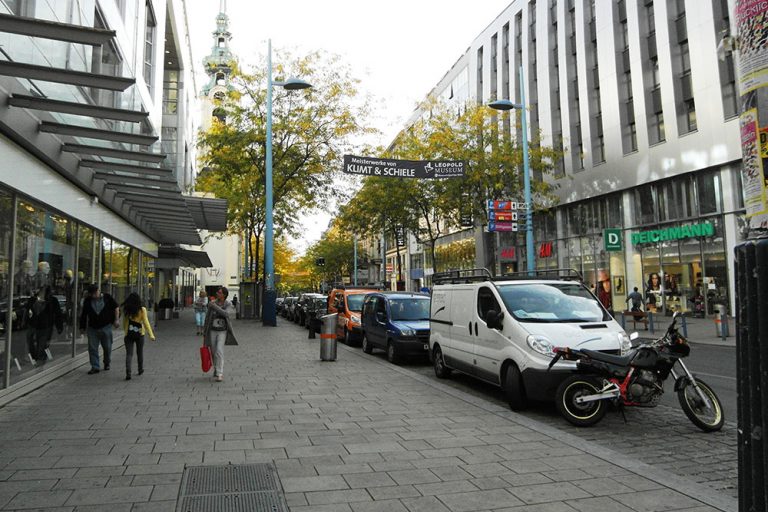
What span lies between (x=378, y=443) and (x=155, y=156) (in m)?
6.63

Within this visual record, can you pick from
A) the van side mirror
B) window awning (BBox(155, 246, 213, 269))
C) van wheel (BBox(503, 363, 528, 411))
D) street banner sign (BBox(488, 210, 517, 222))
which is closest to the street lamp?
window awning (BBox(155, 246, 213, 269))

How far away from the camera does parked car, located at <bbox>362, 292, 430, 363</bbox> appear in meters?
12.8

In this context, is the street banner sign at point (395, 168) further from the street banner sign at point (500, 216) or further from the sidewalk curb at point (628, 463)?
the sidewalk curb at point (628, 463)

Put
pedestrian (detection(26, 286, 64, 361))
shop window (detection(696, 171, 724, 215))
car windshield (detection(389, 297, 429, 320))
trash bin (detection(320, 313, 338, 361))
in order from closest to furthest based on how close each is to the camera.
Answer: pedestrian (detection(26, 286, 64, 361))
trash bin (detection(320, 313, 338, 361))
car windshield (detection(389, 297, 429, 320))
shop window (detection(696, 171, 724, 215))

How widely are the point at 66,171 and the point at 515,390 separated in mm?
8613

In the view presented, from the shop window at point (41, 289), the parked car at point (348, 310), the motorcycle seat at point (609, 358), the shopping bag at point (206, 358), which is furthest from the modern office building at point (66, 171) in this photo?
the motorcycle seat at point (609, 358)

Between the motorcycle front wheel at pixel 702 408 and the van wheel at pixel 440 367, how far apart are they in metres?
4.77

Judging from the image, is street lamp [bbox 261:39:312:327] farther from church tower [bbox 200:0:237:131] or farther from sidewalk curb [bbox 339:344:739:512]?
church tower [bbox 200:0:237:131]

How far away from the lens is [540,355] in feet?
23.6

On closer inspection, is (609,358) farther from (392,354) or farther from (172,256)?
(172,256)

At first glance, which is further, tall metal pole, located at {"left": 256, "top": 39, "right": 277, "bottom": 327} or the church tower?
the church tower

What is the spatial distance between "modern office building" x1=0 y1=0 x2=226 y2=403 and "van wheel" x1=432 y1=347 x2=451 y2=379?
246 inches

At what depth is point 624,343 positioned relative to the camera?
24.4ft

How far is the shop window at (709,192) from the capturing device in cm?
2270
